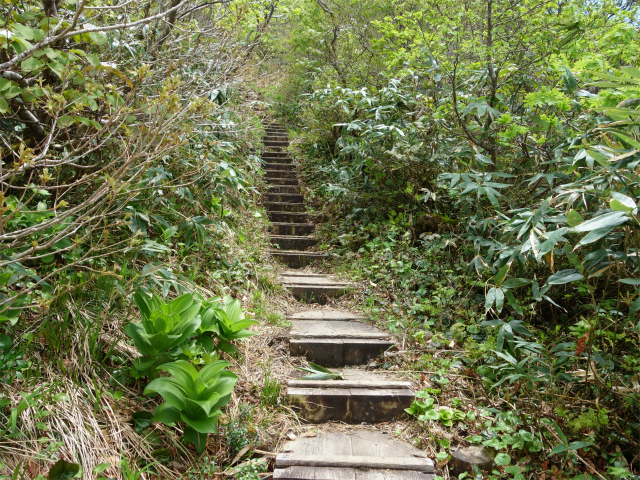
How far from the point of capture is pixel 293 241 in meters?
5.29

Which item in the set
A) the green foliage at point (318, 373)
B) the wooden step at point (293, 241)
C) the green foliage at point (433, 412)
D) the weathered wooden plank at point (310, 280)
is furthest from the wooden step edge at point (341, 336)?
the wooden step at point (293, 241)

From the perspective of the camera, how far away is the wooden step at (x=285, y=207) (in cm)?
609

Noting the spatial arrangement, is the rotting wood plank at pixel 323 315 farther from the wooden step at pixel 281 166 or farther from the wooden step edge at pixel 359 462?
the wooden step at pixel 281 166

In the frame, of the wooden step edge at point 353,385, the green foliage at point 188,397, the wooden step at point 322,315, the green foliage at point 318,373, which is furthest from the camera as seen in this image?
the wooden step at point 322,315

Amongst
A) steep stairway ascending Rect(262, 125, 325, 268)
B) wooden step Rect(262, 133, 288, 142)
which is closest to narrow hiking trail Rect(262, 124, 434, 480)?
steep stairway ascending Rect(262, 125, 325, 268)

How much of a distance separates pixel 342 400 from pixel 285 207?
4.01 meters

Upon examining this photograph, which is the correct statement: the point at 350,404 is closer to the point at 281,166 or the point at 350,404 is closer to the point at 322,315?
the point at 322,315

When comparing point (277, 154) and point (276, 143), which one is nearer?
point (277, 154)

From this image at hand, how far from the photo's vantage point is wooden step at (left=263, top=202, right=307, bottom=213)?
6086 millimetres

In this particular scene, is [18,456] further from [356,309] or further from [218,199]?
[356,309]

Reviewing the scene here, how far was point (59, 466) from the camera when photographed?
5.11 feet

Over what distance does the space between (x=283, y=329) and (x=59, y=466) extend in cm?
182

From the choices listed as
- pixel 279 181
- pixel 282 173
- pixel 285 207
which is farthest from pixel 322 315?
pixel 282 173

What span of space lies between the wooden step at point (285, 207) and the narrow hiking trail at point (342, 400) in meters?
1.93
